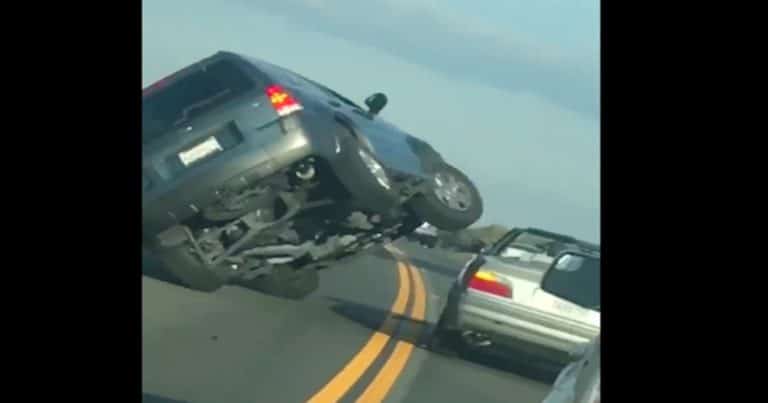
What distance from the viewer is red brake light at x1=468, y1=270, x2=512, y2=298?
21.6 feet

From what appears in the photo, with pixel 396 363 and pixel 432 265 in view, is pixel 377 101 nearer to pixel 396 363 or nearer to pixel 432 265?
pixel 432 265

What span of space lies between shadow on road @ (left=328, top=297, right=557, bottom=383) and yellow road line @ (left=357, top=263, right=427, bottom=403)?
3 centimetres

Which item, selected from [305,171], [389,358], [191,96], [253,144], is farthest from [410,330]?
[191,96]

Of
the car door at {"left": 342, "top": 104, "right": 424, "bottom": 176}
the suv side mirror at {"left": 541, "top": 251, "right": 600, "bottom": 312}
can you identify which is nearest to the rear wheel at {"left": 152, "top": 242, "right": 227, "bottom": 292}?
the car door at {"left": 342, "top": 104, "right": 424, "bottom": 176}

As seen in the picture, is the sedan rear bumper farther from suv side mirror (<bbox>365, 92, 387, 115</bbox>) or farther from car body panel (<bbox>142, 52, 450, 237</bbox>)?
suv side mirror (<bbox>365, 92, 387, 115</bbox>)

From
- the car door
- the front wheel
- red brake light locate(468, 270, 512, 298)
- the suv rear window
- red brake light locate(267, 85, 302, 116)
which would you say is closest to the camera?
the front wheel

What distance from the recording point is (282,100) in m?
6.34
